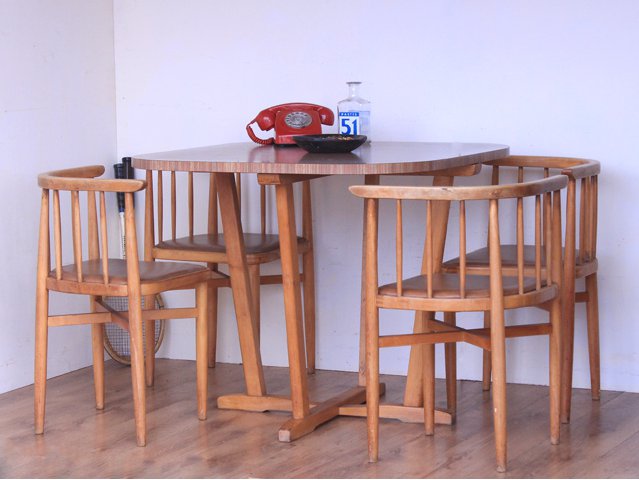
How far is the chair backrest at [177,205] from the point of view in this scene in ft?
12.7

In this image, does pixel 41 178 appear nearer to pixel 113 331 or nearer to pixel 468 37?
pixel 113 331

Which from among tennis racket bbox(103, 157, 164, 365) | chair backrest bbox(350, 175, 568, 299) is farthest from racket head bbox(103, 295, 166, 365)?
chair backrest bbox(350, 175, 568, 299)

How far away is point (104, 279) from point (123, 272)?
4.0 inches

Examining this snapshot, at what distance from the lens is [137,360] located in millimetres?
3070

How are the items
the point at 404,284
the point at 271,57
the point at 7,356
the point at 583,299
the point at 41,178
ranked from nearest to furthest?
the point at 404,284, the point at 41,178, the point at 583,299, the point at 7,356, the point at 271,57

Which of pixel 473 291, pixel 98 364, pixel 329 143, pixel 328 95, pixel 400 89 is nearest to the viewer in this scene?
pixel 473 291

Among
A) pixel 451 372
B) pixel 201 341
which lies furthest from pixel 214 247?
pixel 451 372

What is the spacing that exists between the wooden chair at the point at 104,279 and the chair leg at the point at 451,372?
0.77 metres

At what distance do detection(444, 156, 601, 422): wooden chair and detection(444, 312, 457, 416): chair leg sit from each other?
2cm

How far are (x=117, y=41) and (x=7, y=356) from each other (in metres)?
1.36

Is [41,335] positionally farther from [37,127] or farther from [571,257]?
[571,257]

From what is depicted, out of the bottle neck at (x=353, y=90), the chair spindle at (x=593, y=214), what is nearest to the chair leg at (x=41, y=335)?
the bottle neck at (x=353, y=90)

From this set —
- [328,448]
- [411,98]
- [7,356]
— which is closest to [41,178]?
[7,356]

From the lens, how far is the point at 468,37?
3.81 meters
